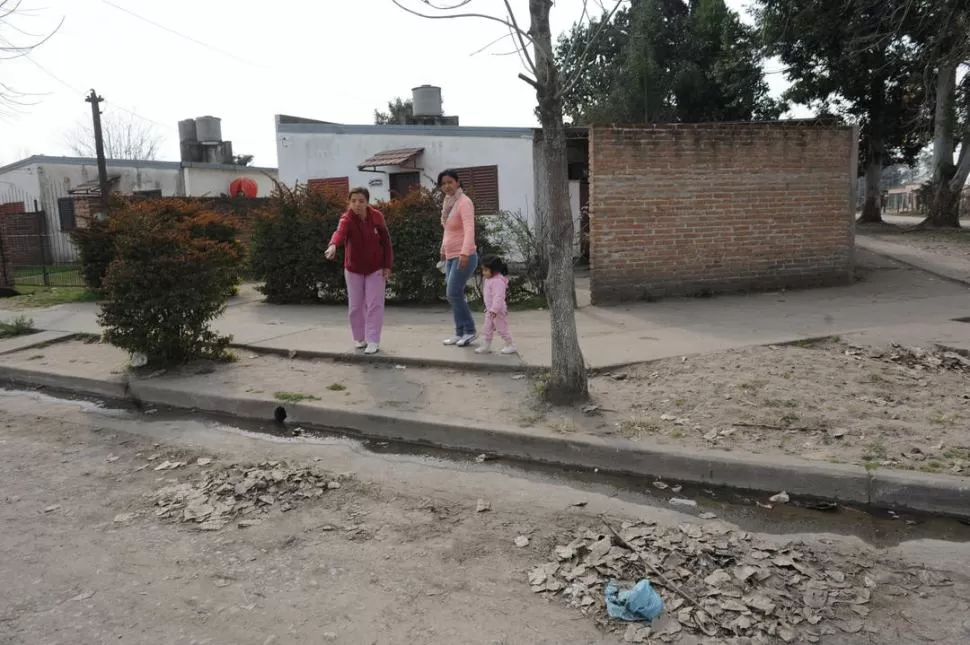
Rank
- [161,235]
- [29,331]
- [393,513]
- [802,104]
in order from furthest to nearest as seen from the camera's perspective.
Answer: [802,104], [29,331], [161,235], [393,513]

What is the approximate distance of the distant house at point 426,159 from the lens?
16.4m

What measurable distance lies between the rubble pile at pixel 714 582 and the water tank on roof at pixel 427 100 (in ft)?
64.8

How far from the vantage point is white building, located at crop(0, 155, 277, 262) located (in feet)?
80.6

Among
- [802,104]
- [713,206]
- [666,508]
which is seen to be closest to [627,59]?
[802,104]

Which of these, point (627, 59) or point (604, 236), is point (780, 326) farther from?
point (627, 59)

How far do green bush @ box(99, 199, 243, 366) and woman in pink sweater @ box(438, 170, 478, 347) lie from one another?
2354mm

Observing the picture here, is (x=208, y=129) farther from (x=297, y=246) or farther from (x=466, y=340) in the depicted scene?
(x=466, y=340)

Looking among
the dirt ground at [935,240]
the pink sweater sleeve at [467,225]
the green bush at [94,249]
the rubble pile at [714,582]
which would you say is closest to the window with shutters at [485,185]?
the green bush at [94,249]

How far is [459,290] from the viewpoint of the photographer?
7.02 m

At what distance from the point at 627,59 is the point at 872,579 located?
2380 cm

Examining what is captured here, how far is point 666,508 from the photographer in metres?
3.92

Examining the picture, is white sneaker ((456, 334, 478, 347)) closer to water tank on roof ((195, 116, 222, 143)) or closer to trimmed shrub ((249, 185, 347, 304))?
trimmed shrub ((249, 185, 347, 304))

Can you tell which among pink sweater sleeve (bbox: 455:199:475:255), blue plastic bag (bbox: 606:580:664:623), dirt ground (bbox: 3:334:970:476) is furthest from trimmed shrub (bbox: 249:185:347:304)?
blue plastic bag (bbox: 606:580:664:623)

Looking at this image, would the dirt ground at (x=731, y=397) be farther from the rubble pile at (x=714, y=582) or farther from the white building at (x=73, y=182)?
the white building at (x=73, y=182)
